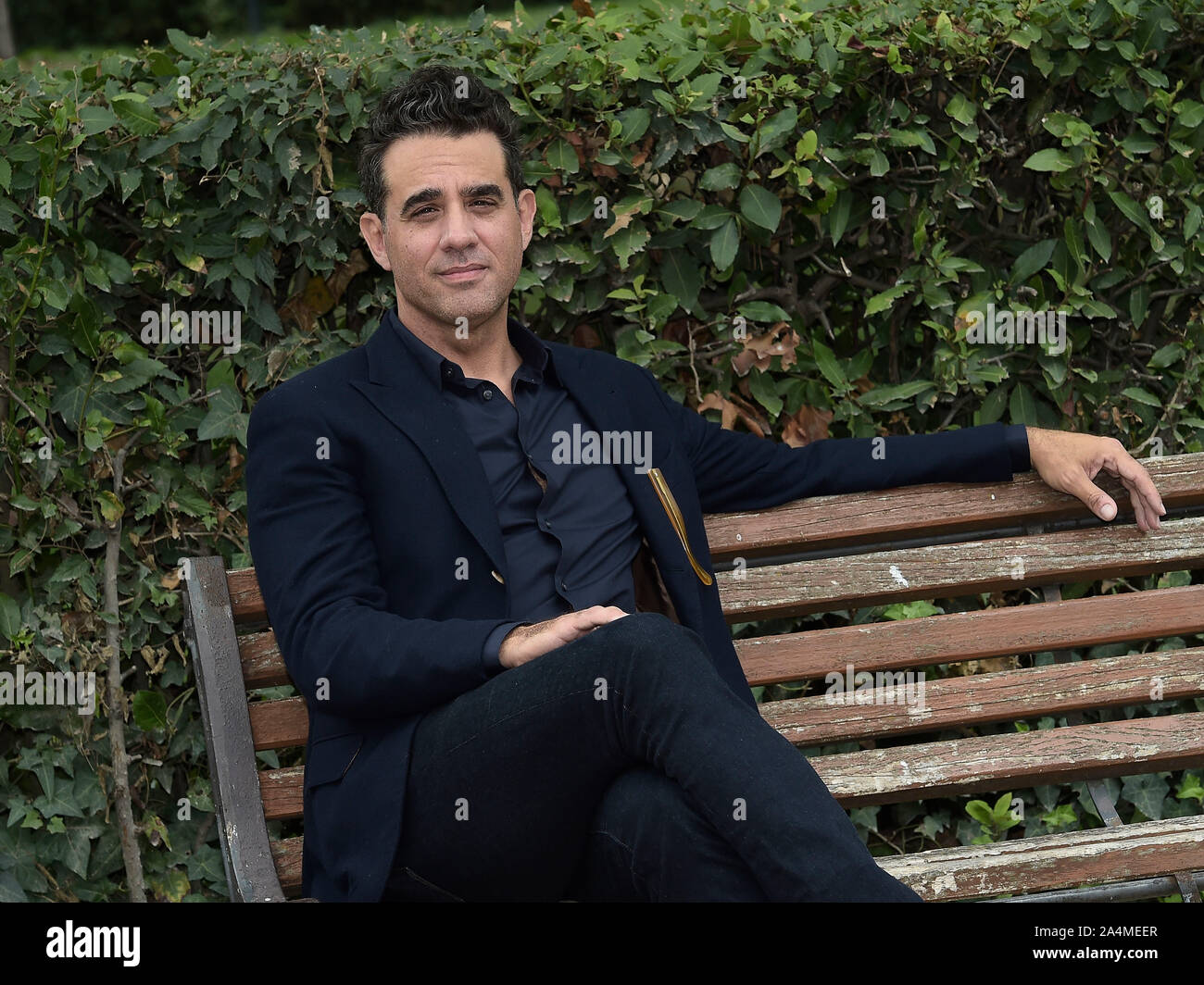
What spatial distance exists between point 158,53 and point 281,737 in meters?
1.67

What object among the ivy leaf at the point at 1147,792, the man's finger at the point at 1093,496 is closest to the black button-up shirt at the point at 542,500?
the man's finger at the point at 1093,496

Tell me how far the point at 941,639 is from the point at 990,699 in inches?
6.9

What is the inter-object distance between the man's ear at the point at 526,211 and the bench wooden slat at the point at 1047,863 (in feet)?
5.19

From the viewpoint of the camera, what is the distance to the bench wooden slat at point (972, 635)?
341 cm

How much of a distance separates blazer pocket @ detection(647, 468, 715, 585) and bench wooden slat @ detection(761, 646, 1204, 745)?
0.41m

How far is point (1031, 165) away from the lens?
376 cm

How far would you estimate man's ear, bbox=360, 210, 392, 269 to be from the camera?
3.19m

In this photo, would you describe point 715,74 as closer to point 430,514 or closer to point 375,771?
point 430,514

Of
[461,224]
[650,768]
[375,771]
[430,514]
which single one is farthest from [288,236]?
[650,768]

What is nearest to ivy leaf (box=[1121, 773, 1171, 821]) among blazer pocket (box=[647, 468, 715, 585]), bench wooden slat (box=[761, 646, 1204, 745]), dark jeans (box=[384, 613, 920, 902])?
bench wooden slat (box=[761, 646, 1204, 745])

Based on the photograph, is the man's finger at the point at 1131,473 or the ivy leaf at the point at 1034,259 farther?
the ivy leaf at the point at 1034,259

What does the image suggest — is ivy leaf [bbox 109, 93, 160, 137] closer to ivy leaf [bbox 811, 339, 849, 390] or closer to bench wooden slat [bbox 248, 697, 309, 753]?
bench wooden slat [bbox 248, 697, 309, 753]

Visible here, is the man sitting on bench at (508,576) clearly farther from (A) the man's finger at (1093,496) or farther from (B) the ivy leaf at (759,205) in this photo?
(B) the ivy leaf at (759,205)
